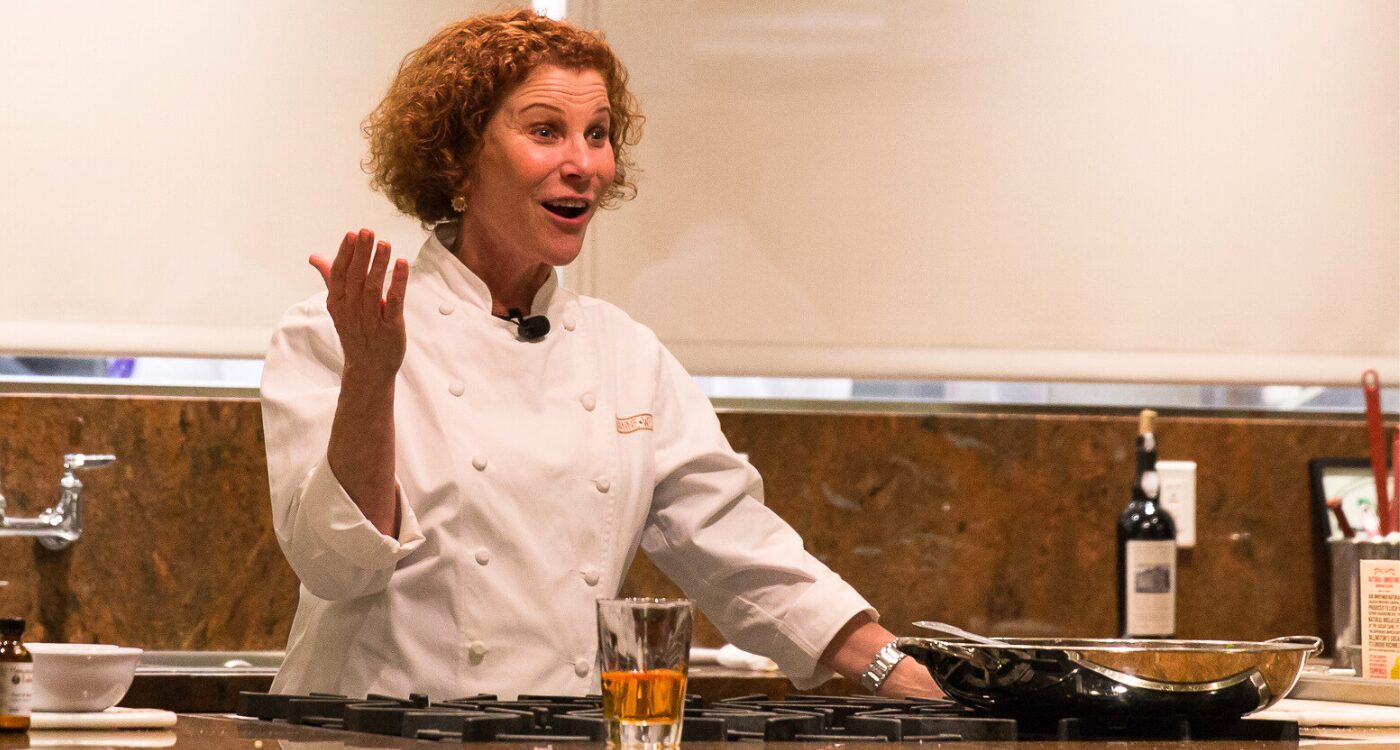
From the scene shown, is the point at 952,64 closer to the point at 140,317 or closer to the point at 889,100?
the point at 889,100

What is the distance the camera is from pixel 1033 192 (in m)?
2.78

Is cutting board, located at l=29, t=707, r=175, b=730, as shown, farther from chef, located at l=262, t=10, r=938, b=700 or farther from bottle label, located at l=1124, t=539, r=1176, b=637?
bottle label, located at l=1124, t=539, r=1176, b=637

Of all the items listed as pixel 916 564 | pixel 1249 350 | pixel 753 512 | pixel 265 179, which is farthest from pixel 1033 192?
pixel 265 179

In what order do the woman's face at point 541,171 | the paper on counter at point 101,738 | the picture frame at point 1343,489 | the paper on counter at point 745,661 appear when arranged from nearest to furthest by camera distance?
the paper on counter at point 101,738 < the woman's face at point 541,171 < the paper on counter at point 745,661 < the picture frame at point 1343,489

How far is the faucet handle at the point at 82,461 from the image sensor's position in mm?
2453

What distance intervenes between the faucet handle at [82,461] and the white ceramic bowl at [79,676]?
48.2 inches

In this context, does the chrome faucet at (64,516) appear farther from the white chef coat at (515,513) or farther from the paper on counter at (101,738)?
the paper on counter at (101,738)

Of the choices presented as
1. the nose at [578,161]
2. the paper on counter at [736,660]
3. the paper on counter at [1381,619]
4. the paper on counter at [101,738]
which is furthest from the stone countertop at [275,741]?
the paper on counter at [736,660]

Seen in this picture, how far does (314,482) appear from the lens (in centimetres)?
156

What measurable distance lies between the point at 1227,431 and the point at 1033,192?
0.51m

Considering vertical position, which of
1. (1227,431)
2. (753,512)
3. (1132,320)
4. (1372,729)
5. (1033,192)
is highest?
(1033,192)

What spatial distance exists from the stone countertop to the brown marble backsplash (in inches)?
51.6

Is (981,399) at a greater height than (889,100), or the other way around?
(889,100)

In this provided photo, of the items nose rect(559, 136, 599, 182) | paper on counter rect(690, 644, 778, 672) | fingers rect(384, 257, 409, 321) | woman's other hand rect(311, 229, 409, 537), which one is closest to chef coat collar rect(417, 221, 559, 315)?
nose rect(559, 136, 599, 182)
